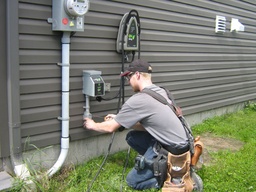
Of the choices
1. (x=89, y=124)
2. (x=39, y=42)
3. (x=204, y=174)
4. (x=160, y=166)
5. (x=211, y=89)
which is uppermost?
(x=39, y=42)

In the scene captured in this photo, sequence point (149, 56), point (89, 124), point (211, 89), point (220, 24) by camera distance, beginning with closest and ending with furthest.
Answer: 1. point (89, 124)
2. point (149, 56)
3. point (220, 24)
4. point (211, 89)

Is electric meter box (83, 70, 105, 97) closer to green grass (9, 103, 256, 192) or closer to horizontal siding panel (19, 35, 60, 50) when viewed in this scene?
horizontal siding panel (19, 35, 60, 50)

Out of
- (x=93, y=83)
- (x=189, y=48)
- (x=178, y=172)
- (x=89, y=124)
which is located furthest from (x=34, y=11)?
(x=189, y=48)

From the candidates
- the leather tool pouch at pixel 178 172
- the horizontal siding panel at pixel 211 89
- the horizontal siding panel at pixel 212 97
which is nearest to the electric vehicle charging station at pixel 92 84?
the leather tool pouch at pixel 178 172

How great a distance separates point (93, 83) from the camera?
3.64 metres

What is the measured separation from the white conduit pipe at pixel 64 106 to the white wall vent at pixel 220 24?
12.4 feet

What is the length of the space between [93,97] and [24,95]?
95 cm

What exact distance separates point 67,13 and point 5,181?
1818 mm

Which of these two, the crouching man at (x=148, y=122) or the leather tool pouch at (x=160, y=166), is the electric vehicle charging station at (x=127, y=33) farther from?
the leather tool pouch at (x=160, y=166)

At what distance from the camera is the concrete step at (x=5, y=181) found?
3006mm

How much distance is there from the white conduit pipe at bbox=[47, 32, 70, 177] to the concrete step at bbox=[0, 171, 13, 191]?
41 cm

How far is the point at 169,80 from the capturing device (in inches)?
207

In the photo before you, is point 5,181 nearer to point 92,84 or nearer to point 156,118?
point 92,84

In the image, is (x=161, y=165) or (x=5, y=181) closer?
(x=5, y=181)
